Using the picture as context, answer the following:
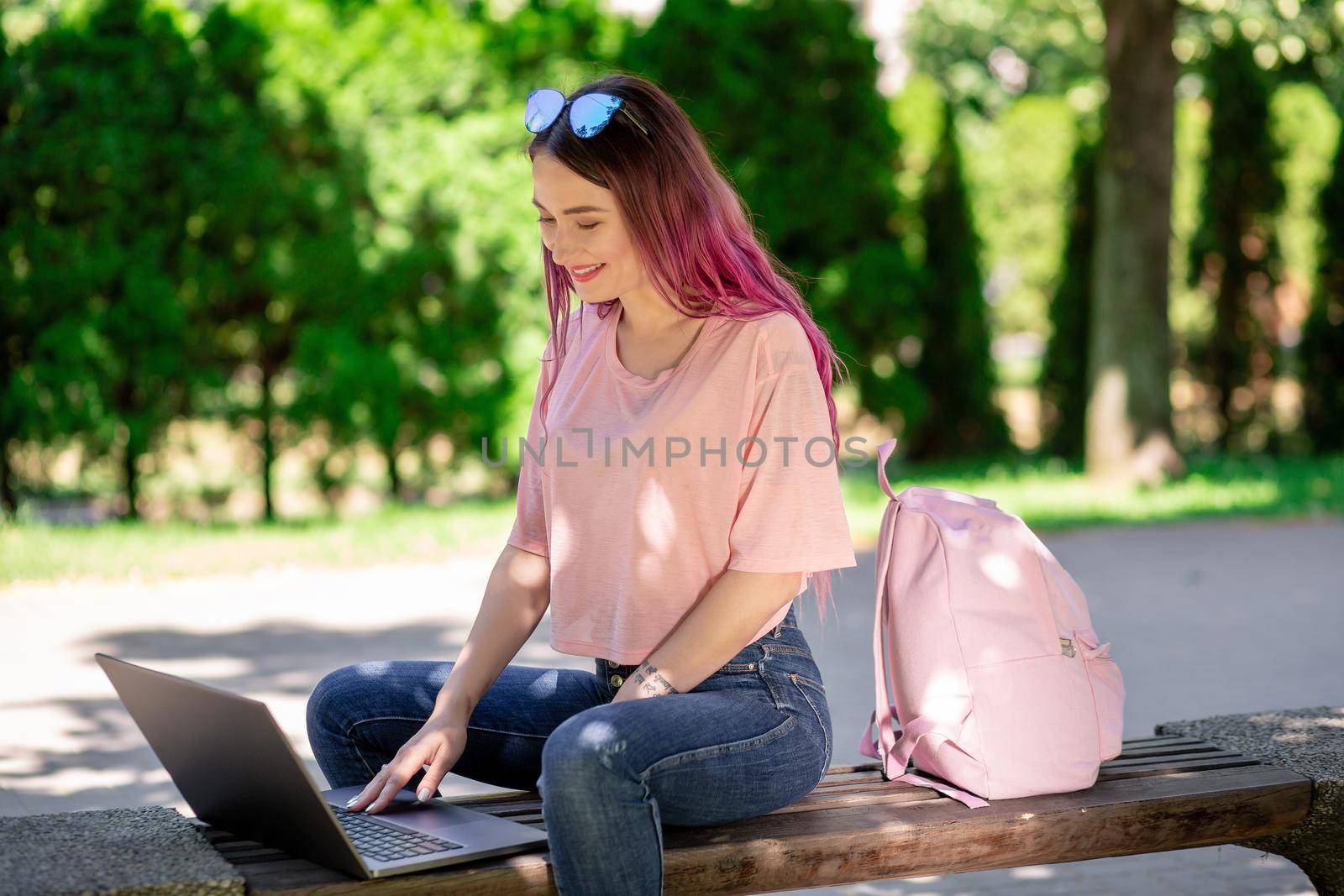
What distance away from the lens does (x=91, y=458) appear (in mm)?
9500

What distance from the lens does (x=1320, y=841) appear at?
269 centimetres

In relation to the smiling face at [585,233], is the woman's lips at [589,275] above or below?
below

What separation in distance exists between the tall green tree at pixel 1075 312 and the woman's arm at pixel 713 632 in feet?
39.0

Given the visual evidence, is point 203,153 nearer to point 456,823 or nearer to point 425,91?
point 425,91

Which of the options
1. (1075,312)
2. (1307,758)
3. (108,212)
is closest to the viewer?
(1307,758)

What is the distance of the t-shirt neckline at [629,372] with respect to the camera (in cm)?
261

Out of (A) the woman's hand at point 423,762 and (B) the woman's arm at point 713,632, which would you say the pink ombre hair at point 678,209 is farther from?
(A) the woman's hand at point 423,762

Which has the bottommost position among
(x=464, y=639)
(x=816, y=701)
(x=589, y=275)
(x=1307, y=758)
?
(x=464, y=639)

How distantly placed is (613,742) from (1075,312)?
1243 centimetres

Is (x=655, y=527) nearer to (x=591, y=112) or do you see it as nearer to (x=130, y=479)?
(x=591, y=112)

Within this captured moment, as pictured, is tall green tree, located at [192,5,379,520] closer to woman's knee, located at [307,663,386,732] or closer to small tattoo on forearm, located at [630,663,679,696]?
woman's knee, located at [307,663,386,732]

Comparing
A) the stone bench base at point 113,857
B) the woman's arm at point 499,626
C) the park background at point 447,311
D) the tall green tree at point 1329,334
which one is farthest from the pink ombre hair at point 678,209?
the tall green tree at point 1329,334

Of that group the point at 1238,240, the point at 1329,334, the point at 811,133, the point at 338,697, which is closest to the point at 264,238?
the point at 811,133

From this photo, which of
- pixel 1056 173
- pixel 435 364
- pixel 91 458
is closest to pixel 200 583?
pixel 91 458
